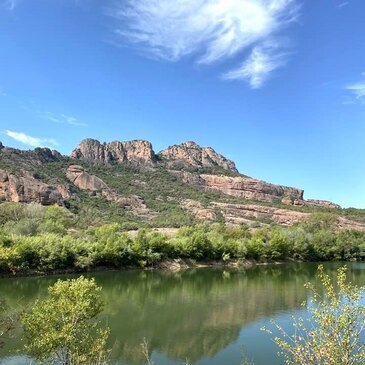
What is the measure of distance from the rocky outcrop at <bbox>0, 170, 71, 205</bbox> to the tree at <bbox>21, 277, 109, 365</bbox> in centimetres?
12043

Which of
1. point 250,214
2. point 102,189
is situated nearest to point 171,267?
point 102,189

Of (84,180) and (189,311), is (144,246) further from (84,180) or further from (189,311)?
(84,180)

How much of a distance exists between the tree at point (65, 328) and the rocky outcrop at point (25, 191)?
395 ft

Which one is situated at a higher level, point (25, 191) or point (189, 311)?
point (25, 191)

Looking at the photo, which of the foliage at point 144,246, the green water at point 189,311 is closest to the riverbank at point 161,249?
the foliage at point 144,246

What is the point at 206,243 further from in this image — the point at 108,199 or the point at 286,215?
the point at 286,215

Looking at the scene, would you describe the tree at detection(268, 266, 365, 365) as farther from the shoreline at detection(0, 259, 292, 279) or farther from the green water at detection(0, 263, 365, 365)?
the shoreline at detection(0, 259, 292, 279)

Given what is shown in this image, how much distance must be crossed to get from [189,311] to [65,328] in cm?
2851

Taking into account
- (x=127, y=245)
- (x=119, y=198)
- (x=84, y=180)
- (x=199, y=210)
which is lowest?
(x=127, y=245)

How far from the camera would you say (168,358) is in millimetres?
26266

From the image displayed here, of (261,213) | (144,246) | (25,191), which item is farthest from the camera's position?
(261,213)

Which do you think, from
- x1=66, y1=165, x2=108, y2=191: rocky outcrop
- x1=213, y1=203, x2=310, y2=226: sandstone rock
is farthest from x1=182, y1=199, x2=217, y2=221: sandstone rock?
x1=66, y1=165, x2=108, y2=191: rocky outcrop

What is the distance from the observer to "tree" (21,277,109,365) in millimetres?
14141

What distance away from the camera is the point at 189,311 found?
135 ft
